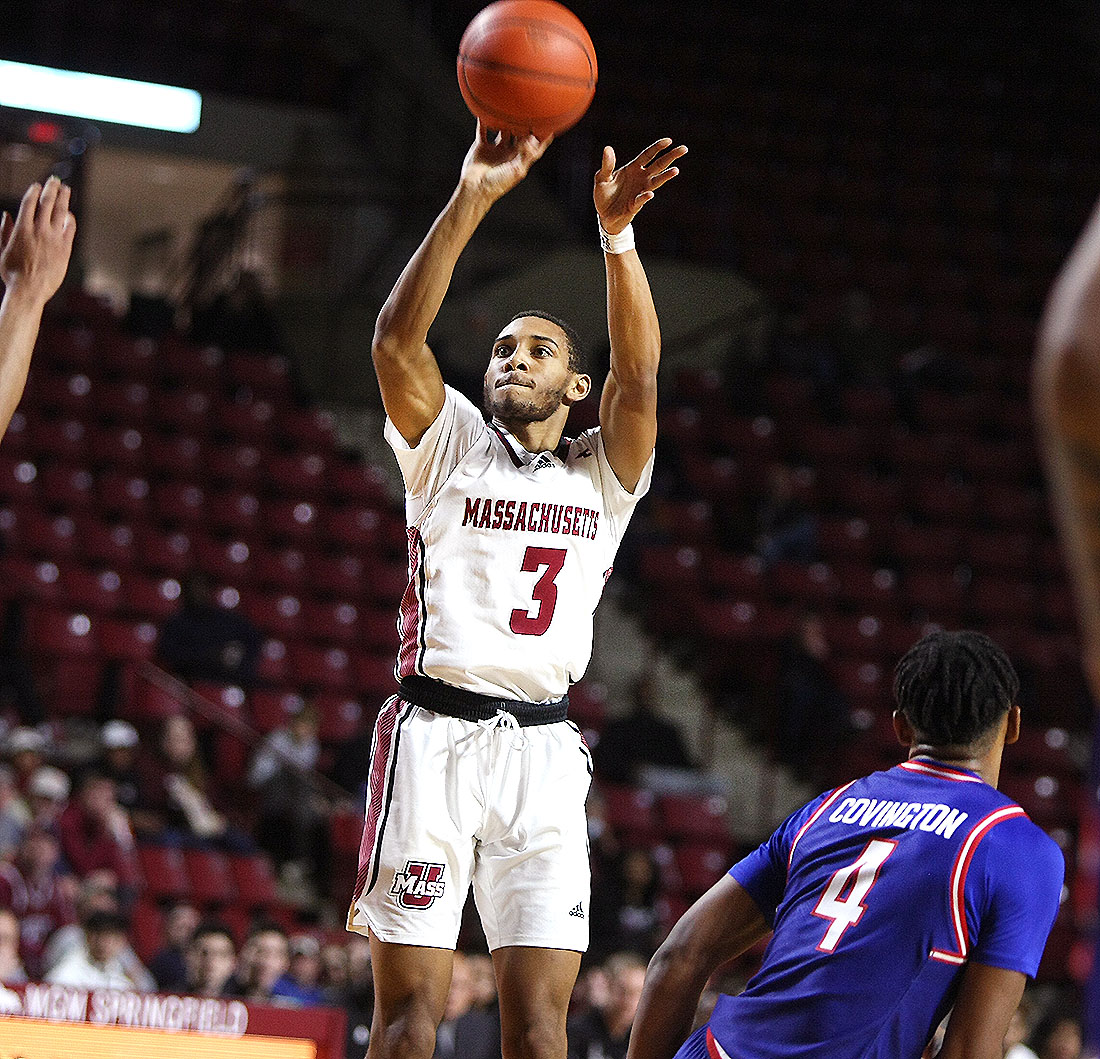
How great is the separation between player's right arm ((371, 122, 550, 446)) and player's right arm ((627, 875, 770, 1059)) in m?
1.55

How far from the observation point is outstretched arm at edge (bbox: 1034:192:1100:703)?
110cm

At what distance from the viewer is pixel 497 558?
13.9 feet

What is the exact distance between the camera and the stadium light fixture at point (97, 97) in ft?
42.4

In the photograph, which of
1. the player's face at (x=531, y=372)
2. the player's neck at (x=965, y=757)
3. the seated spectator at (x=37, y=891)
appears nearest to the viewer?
the player's neck at (x=965, y=757)

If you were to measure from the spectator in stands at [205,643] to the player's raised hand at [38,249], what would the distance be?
7.57 meters

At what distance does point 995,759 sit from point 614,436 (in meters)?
1.54

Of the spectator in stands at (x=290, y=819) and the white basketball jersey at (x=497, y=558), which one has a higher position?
the white basketball jersey at (x=497, y=558)

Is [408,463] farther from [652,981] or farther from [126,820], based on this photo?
[126,820]

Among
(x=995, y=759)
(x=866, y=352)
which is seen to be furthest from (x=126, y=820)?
(x=866, y=352)

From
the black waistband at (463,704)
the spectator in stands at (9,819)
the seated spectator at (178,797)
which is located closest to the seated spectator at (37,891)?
the spectator in stands at (9,819)

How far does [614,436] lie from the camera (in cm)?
442

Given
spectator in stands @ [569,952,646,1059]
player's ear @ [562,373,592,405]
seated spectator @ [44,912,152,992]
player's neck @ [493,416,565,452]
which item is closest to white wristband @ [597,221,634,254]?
player's ear @ [562,373,592,405]

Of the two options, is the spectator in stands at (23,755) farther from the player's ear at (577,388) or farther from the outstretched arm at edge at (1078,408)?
the outstretched arm at edge at (1078,408)

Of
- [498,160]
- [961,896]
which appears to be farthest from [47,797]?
[961,896]
